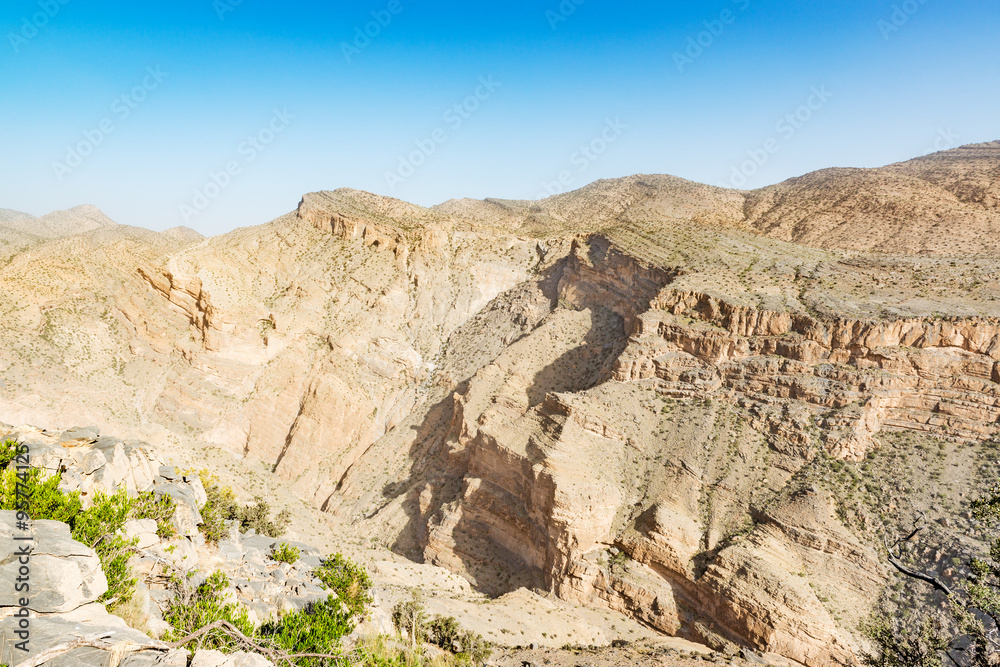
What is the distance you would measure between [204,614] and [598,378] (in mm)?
35265

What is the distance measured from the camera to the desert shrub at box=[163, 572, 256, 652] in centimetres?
1189

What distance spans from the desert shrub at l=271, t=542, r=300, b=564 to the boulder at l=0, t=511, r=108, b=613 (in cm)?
1011

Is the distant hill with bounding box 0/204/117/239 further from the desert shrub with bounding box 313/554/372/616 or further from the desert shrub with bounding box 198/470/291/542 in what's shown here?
the desert shrub with bounding box 313/554/372/616

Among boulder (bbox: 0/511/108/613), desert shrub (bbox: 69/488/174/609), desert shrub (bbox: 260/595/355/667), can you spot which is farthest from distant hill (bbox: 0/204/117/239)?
desert shrub (bbox: 260/595/355/667)

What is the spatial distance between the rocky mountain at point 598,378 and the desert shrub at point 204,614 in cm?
2253

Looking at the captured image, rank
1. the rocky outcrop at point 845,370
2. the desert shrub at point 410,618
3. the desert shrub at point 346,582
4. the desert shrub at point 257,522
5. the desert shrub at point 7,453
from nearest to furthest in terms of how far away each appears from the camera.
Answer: the desert shrub at point 7,453 < the desert shrub at point 346,582 < the desert shrub at point 410,618 < the desert shrub at point 257,522 < the rocky outcrop at point 845,370

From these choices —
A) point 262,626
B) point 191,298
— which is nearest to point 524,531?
point 262,626

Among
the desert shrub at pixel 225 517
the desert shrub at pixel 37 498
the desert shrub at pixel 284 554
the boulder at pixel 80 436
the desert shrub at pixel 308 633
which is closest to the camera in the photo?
the desert shrub at pixel 37 498

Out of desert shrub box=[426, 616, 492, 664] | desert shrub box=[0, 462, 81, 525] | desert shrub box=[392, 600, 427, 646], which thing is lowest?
desert shrub box=[426, 616, 492, 664]

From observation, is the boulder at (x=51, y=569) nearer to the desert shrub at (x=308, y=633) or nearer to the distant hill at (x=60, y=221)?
the desert shrub at (x=308, y=633)

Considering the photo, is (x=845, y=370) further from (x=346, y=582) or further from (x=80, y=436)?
(x=80, y=436)

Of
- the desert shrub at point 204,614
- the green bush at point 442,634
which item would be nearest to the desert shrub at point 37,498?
the desert shrub at point 204,614

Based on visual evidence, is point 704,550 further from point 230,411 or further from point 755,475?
point 230,411

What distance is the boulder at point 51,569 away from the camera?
9625mm
